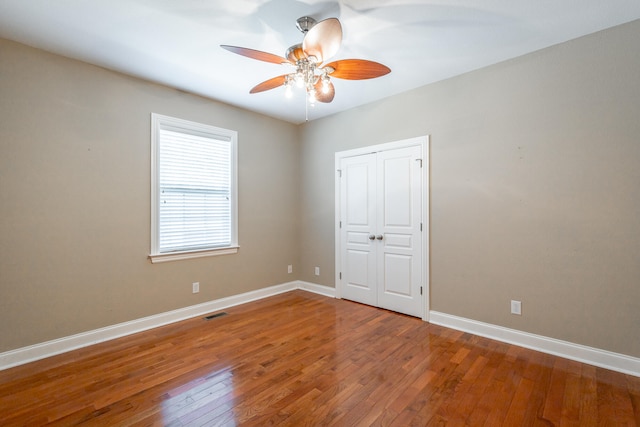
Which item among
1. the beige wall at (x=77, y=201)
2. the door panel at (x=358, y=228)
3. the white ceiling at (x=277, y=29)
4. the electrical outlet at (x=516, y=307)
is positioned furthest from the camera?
the door panel at (x=358, y=228)

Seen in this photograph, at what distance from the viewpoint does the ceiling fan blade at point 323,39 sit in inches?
69.6

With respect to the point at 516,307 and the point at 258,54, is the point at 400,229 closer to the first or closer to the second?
the point at 516,307

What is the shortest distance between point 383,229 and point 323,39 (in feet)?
8.21

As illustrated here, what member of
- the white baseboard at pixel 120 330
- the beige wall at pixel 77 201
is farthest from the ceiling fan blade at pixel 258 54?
the white baseboard at pixel 120 330

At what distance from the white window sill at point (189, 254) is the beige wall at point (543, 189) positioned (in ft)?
8.74

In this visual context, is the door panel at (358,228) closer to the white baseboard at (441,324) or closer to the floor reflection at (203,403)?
the white baseboard at (441,324)

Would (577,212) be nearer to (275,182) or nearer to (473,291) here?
(473,291)

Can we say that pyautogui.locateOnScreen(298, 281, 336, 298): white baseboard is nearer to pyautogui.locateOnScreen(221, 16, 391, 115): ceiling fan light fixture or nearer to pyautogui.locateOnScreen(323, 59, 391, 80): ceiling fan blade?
pyautogui.locateOnScreen(221, 16, 391, 115): ceiling fan light fixture

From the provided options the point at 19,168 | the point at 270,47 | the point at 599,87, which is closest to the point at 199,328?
the point at 19,168

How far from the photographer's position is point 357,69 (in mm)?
2188

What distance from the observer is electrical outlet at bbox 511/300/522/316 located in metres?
2.76

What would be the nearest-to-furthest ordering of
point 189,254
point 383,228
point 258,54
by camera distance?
point 258,54, point 189,254, point 383,228

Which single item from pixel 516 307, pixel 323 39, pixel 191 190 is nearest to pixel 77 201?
pixel 191 190

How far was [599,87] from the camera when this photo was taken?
7.86 feet
